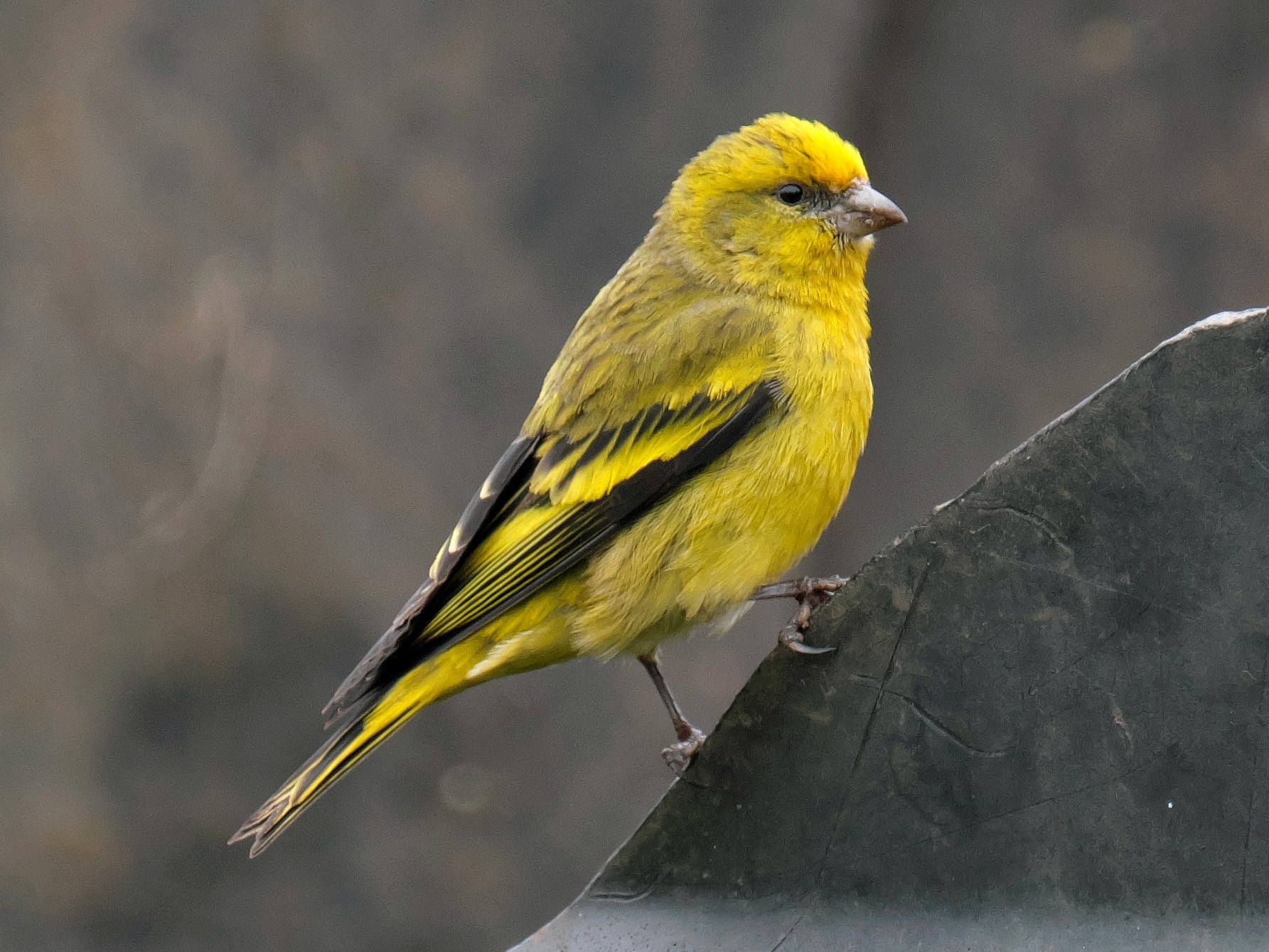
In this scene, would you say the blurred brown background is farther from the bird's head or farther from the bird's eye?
the bird's eye

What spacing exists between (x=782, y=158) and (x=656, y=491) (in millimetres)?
918

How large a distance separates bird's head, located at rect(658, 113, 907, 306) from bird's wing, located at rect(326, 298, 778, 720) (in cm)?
35

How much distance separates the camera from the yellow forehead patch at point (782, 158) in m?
3.41

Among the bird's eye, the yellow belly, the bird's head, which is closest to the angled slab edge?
the yellow belly

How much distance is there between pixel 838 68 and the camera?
5.69 meters

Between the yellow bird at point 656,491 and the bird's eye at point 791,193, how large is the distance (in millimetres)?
69

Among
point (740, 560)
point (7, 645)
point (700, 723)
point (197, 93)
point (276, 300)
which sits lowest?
point (700, 723)

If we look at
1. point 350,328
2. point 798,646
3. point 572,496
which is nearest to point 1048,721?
point 798,646

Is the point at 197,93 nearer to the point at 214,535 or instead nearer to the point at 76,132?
the point at 76,132

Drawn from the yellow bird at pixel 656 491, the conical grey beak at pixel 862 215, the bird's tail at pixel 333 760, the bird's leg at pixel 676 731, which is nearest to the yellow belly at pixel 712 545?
the yellow bird at pixel 656 491

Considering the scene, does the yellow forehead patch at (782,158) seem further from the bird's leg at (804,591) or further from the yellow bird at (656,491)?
the bird's leg at (804,591)

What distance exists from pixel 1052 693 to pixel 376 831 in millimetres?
3726

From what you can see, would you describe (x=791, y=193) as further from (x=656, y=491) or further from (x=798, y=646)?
(x=798, y=646)

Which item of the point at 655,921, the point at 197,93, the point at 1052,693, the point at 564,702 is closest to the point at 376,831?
the point at 564,702
